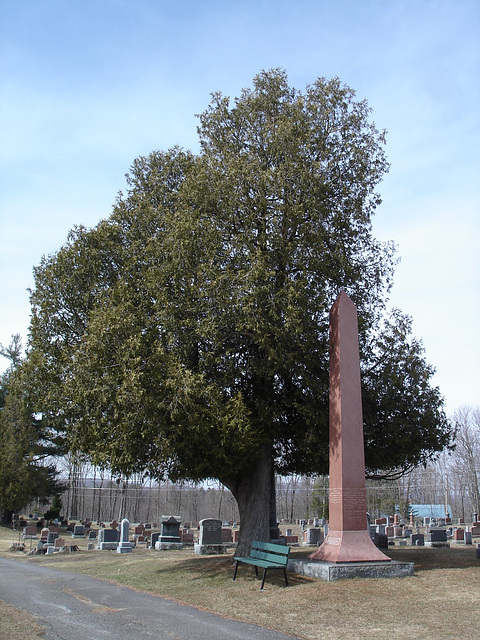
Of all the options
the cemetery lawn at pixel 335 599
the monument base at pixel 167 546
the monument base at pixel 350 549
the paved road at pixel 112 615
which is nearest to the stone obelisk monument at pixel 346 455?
the monument base at pixel 350 549

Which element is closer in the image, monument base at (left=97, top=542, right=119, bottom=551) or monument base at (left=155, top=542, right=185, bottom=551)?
monument base at (left=155, top=542, right=185, bottom=551)

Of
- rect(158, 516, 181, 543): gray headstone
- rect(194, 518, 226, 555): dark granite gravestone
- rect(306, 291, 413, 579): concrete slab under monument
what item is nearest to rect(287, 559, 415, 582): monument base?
rect(306, 291, 413, 579): concrete slab under monument

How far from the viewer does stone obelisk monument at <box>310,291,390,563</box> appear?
39.9ft

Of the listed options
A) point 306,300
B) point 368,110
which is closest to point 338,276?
point 306,300

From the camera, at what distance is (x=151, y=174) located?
19.2m

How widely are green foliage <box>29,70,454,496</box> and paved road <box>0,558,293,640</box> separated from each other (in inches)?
119

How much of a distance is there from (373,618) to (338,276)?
910cm

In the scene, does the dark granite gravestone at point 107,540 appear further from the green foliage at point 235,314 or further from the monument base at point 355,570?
the monument base at point 355,570

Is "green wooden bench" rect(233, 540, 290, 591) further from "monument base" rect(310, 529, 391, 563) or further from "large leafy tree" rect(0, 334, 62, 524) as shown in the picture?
"large leafy tree" rect(0, 334, 62, 524)

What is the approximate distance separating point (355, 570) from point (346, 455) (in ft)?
7.94

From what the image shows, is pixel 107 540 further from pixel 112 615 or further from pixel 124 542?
pixel 112 615

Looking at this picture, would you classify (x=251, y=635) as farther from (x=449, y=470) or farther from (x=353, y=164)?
(x=449, y=470)

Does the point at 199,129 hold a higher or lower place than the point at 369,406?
higher

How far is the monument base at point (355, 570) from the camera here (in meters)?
11.4
